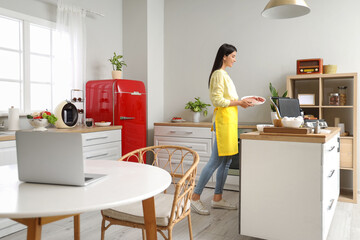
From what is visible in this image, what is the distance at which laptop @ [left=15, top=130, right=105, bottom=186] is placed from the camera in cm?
115

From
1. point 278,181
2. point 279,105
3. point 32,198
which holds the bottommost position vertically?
point 278,181

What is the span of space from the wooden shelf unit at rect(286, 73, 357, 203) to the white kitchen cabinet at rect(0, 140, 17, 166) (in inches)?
116

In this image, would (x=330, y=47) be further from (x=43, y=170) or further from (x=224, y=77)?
(x=43, y=170)

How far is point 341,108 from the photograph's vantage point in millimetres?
3805

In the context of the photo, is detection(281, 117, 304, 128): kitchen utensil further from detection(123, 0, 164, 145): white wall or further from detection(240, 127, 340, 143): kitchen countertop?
detection(123, 0, 164, 145): white wall

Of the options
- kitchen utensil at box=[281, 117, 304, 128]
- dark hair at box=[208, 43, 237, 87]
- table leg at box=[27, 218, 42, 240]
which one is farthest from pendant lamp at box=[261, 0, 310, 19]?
table leg at box=[27, 218, 42, 240]

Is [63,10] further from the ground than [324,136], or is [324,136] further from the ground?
[63,10]

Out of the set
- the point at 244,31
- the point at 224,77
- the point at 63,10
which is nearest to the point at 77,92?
the point at 63,10

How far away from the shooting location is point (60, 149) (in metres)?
1.16

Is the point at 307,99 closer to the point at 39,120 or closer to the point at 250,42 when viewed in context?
the point at 250,42

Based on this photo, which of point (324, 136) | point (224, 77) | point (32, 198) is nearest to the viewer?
point (32, 198)

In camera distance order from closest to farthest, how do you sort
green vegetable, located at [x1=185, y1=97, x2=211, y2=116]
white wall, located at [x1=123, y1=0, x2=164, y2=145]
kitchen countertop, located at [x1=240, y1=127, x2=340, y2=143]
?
kitchen countertop, located at [x1=240, y1=127, x2=340, y2=143] → green vegetable, located at [x1=185, y1=97, x2=211, y2=116] → white wall, located at [x1=123, y1=0, x2=164, y2=145]

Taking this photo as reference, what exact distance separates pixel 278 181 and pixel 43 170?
1525 mm

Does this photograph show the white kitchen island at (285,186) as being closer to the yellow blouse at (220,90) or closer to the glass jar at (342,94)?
the yellow blouse at (220,90)
